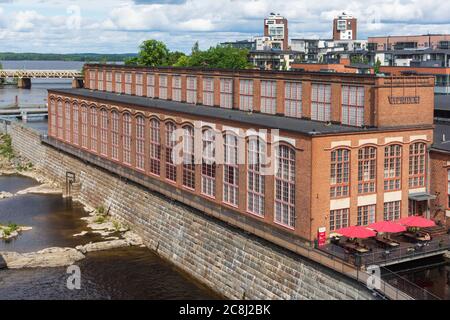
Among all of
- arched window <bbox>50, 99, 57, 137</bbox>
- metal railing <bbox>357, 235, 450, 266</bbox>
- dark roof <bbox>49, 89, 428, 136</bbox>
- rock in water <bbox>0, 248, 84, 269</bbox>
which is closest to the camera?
metal railing <bbox>357, 235, 450, 266</bbox>

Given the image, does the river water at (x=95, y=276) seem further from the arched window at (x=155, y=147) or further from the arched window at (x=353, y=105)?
the arched window at (x=353, y=105)

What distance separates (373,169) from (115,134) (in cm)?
3767

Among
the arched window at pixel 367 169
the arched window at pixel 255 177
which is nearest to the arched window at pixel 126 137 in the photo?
the arched window at pixel 255 177

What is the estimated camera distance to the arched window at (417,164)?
4766 cm

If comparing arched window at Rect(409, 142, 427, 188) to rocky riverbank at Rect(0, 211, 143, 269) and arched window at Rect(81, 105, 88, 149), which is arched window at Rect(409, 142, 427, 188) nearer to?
rocky riverbank at Rect(0, 211, 143, 269)

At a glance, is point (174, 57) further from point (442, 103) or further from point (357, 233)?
point (357, 233)

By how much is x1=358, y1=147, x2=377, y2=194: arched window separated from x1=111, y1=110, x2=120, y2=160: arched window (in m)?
36.4

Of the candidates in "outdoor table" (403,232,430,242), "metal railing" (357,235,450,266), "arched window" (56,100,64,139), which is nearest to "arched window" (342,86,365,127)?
"outdoor table" (403,232,430,242)

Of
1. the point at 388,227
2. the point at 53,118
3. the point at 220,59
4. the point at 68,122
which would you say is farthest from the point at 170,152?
the point at 220,59

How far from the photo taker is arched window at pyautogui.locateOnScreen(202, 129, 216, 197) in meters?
54.6

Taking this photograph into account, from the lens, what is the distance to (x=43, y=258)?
56.4 m

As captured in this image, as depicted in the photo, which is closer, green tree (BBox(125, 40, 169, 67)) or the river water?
the river water

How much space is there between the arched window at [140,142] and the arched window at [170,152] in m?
5.88
